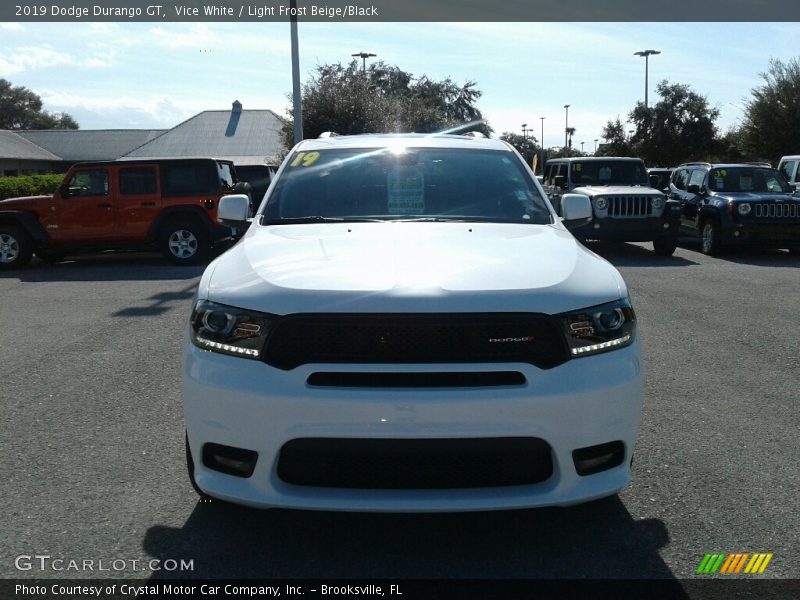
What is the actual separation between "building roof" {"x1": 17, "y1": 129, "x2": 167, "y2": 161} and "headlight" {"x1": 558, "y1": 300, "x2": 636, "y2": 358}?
213ft

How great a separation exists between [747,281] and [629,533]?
31.9 feet

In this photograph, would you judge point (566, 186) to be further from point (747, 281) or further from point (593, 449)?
point (593, 449)

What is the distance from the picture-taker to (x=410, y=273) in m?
3.29

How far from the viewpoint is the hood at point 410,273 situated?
3092mm

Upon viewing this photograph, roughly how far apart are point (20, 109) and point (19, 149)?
59.4 m

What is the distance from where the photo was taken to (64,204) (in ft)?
47.9

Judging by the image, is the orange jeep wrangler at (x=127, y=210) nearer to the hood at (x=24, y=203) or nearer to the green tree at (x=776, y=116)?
the hood at (x=24, y=203)

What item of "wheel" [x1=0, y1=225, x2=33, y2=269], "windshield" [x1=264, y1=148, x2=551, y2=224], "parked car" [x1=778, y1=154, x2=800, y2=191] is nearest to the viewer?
"windshield" [x1=264, y1=148, x2=551, y2=224]

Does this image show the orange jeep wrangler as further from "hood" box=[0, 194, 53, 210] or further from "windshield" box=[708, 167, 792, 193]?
"windshield" box=[708, 167, 792, 193]

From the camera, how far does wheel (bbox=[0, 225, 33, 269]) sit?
14492mm

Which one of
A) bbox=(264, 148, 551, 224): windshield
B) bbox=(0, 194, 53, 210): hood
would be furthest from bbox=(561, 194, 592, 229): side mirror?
bbox=(0, 194, 53, 210): hood

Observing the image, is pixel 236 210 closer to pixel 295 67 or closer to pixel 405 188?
pixel 405 188

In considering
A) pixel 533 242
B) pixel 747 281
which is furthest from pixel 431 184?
pixel 747 281

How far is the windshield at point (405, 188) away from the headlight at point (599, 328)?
1.32 metres
